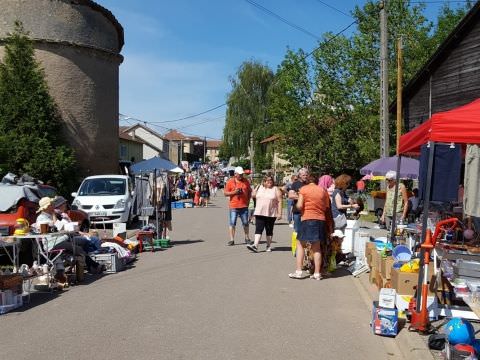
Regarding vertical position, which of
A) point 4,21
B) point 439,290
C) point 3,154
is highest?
point 4,21

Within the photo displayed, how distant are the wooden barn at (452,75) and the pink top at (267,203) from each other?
32.0 ft

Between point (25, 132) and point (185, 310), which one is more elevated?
point (25, 132)

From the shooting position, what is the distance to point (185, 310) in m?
7.15

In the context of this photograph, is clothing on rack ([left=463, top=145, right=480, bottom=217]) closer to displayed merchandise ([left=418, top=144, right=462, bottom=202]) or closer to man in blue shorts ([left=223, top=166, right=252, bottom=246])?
displayed merchandise ([left=418, top=144, right=462, bottom=202])

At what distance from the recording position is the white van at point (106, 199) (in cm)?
1786

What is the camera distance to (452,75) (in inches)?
780

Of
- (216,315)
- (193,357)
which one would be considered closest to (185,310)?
(216,315)

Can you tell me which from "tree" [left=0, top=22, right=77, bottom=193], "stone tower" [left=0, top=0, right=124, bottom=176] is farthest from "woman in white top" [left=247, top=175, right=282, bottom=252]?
"stone tower" [left=0, top=0, right=124, bottom=176]

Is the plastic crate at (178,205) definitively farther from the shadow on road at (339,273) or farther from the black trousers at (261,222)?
the shadow on road at (339,273)

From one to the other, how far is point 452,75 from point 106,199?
13024 millimetres

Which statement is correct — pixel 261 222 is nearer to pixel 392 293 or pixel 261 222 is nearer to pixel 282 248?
pixel 282 248

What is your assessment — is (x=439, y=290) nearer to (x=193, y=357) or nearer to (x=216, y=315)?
(x=216, y=315)

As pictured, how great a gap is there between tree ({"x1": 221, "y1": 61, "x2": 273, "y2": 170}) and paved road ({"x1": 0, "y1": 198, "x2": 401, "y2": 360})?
48.5 meters

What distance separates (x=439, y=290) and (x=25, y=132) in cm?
2283
